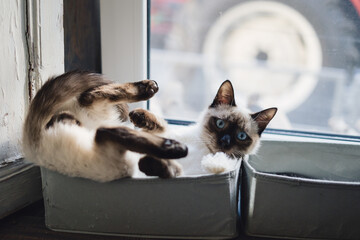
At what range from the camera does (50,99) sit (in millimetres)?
943

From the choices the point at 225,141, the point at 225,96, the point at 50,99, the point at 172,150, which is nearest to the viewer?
the point at 172,150

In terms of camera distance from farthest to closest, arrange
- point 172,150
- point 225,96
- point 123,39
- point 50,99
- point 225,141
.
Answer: point 123,39 < point 225,96 < point 225,141 < point 50,99 < point 172,150

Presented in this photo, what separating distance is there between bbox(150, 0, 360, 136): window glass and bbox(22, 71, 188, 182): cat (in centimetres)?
50

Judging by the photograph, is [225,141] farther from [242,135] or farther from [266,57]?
[266,57]

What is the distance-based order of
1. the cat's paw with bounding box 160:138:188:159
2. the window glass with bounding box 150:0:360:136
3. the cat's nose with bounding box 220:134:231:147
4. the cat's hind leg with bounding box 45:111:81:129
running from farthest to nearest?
the window glass with bounding box 150:0:360:136 → the cat's nose with bounding box 220:134:231:147 → the cat's hind leg with bounding box 45:111:81:129 → the cat's paw with bounding box 160:138:188:159

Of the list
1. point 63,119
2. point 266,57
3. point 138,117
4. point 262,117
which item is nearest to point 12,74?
point 63,119

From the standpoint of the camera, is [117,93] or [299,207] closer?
[299,207]

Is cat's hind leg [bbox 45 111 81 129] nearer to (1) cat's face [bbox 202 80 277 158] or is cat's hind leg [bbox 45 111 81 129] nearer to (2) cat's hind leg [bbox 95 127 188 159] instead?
(2) cat's hind leg [bbox 95 127 188 159]

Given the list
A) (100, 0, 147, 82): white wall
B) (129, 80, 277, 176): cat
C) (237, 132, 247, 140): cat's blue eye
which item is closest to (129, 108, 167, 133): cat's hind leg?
(129, 80, 277, 176): cat

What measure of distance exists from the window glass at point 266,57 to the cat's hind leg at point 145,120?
1.37 feet

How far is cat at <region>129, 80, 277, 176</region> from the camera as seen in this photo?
1.06 metres

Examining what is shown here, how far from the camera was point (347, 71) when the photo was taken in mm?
1352

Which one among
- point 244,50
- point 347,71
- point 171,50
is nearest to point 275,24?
point 244,50

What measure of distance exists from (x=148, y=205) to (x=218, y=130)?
33 cm
